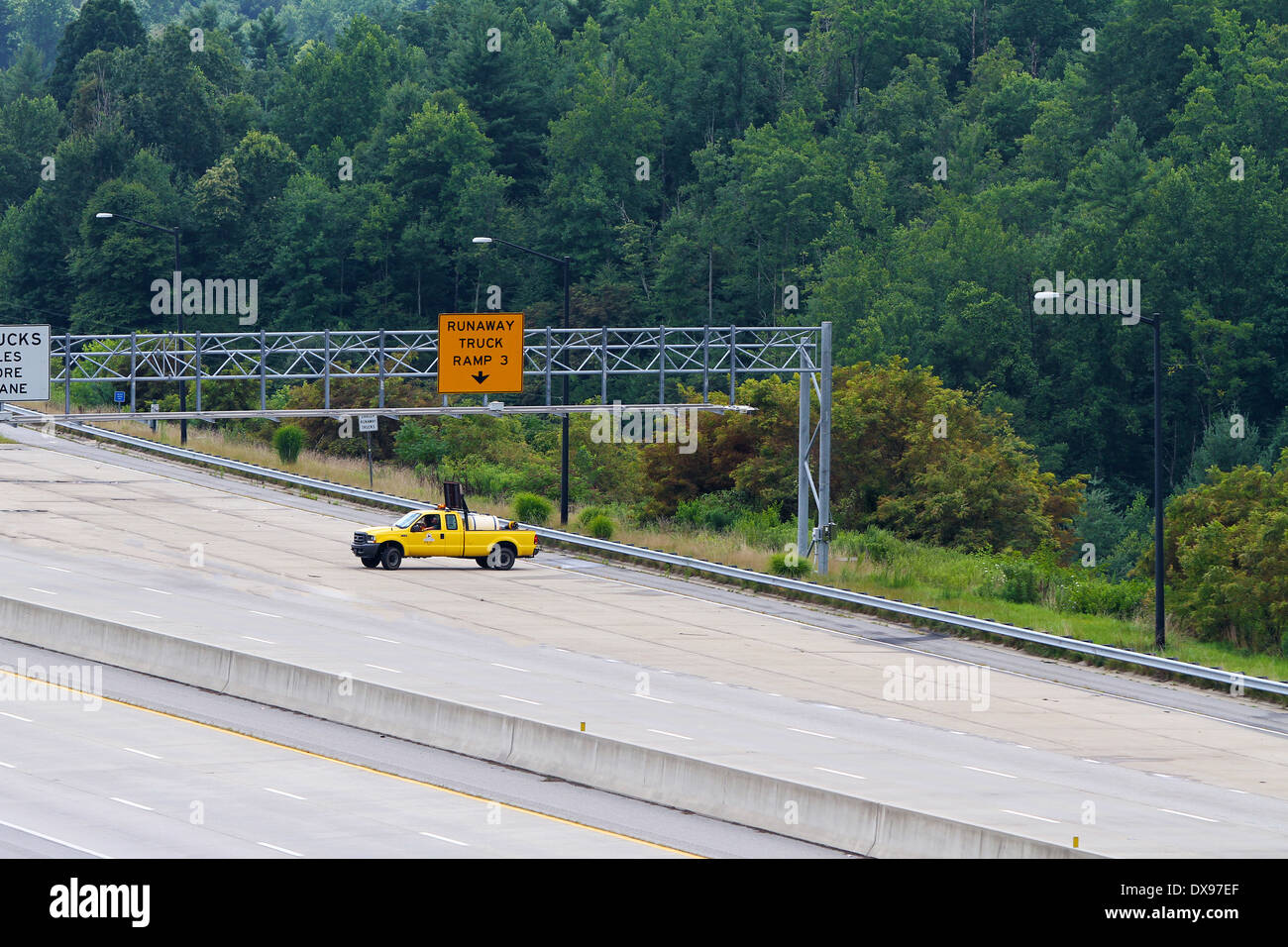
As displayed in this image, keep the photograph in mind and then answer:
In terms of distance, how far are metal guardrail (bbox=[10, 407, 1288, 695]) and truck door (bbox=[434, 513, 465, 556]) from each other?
3.73 metres

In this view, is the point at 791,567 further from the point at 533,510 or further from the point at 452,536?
the point at 533,510

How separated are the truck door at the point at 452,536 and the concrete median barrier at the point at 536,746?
14.5 meters

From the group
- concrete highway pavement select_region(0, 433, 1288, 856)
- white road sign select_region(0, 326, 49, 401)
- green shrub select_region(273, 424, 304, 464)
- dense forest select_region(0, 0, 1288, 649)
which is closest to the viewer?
concrete highway pavement select_region(0, 433, 1288, 856)

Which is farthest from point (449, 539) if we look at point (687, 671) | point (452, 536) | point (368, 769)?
point (368, 769)

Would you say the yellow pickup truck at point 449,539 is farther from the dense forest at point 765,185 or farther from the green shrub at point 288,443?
the dense forest at point 765,185

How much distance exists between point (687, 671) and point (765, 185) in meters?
76.4

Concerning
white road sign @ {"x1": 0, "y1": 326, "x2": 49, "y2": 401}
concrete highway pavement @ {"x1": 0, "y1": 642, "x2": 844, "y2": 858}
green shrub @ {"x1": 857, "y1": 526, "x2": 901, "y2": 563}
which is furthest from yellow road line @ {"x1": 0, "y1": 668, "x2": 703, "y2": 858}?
green shrub @ {"x1": 857, "y1": 526, "x2": 901, "y2": 563}

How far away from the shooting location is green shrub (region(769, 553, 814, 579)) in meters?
48.9

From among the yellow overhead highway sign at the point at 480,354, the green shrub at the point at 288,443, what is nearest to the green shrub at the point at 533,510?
the yellow overhead highway sign at the point at 480,354

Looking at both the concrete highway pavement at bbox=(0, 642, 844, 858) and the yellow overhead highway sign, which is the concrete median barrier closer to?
the concrete highway pavement at bbox=(0, 642, 844, 858)

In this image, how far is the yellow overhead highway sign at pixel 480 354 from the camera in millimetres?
45375
